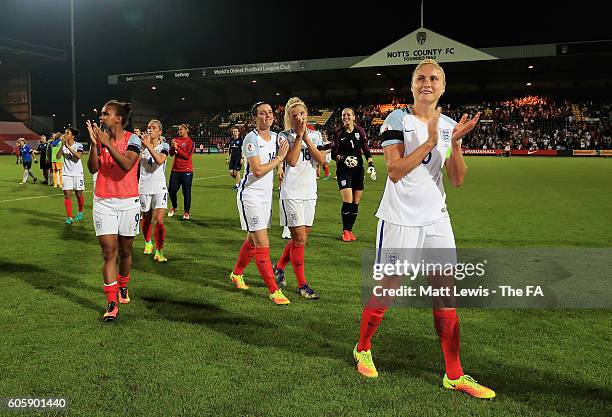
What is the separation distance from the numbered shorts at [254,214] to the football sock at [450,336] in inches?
97.6

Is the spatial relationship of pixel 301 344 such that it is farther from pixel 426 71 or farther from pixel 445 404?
pixel 426 71

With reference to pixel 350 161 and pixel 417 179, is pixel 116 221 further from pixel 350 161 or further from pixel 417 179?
pixel 350 161

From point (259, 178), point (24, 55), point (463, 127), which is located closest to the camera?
point (463, 127)

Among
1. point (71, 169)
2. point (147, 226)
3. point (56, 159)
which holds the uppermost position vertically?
point (56, 159)

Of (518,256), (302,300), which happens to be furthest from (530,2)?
(302,300)

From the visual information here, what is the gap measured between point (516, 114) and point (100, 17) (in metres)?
40.3

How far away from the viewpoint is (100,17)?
1922 inches

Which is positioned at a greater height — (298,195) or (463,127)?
(463,127)

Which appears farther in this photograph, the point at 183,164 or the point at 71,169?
the point at 71,169

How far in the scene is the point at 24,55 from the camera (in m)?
53.2

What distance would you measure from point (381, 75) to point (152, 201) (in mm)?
43949

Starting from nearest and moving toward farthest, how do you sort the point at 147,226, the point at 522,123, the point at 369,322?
the point at 369,322 < the point at 147,226 < the point at 522,123

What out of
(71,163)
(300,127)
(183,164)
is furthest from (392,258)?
(71,163)

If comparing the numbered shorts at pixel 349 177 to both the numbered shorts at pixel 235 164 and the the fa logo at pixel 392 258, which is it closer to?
the numbered shorts at pixel 235 164
